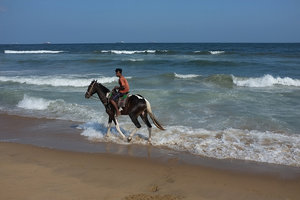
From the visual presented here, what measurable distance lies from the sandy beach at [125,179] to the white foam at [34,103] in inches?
226

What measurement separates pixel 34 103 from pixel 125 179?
887 centimetres

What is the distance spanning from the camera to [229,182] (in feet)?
18.0

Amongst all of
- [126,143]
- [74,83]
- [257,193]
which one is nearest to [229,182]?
[257,193]

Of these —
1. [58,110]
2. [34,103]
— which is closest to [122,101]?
[58,110]

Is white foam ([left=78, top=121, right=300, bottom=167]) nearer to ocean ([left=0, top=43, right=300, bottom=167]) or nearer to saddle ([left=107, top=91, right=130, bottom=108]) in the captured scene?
ocean ([left=0, top=43, right=300, bottom=167])

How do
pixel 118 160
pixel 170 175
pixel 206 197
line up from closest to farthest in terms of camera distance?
pixel 206 197
pixel 170 175
pixel 118 160

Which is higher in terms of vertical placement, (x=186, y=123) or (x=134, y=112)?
(x=134, y=112)

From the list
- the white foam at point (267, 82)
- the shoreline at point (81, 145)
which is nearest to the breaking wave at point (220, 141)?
the shoreline at point (81, 145)

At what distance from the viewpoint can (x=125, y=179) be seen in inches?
220

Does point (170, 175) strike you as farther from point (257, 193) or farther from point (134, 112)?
point (134, 112)

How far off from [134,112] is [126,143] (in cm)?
91

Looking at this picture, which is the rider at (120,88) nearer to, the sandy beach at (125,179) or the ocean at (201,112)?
the ocean at (201,112)

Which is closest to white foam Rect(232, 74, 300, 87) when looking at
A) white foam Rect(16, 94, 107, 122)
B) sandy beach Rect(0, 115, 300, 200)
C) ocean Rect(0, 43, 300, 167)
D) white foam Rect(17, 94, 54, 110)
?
ocean Rect(0, 43, 300, 167)

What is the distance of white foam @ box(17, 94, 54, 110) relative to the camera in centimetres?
1262
